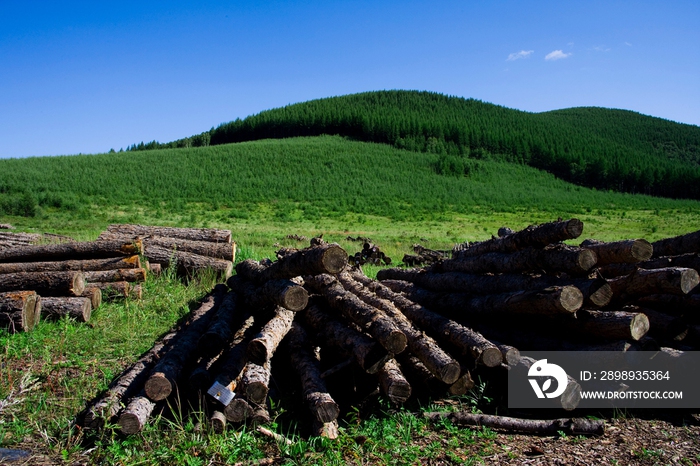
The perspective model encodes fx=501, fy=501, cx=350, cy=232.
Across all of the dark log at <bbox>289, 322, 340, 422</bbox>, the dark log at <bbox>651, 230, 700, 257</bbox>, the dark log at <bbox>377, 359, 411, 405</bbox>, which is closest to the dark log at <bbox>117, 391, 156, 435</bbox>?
the dark log at <bbox>289, 322, 340, 422</bbox>

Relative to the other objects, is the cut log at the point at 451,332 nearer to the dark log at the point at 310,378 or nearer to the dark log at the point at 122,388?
the dark log at the point at 310,378

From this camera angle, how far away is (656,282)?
5.19 meters

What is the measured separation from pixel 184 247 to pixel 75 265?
2333mm

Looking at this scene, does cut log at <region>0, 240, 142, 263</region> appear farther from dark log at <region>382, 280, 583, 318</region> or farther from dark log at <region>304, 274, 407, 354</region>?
dark log at <region>382, 280, 583, 318</region>

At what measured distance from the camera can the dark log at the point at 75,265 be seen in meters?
8.53

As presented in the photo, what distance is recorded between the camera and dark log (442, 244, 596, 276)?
529cm

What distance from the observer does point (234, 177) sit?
187ft

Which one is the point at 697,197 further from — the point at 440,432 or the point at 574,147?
the point at 440,432

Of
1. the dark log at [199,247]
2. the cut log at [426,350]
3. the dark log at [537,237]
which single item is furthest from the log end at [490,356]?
the dark log at [199,247]

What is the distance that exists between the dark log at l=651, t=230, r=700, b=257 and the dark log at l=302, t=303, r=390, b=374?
4.51 metres

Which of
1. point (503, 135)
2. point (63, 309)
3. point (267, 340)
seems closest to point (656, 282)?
point (267, 340)

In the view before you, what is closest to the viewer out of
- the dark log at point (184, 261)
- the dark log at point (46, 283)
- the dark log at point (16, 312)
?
the dark log at point (16, 312)

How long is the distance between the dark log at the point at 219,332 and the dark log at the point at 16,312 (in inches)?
109

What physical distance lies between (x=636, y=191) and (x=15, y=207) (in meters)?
87.8
